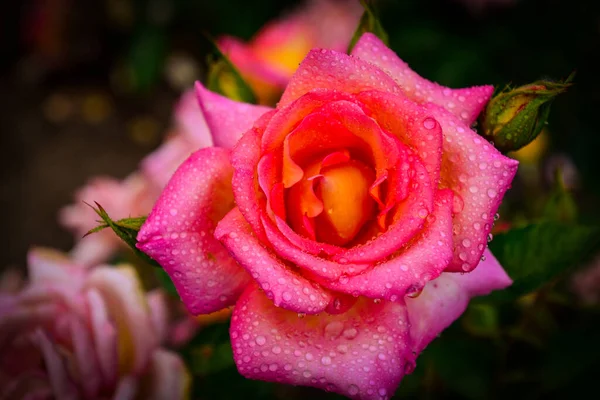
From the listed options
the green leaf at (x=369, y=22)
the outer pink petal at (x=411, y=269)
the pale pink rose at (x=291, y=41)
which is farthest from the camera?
the pale pink rose at (x=291, y=41)

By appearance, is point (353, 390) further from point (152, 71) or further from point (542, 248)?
point (152, 71)

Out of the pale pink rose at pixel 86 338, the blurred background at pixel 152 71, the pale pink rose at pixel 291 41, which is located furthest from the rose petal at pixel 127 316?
the blurred background at pixel 152 71

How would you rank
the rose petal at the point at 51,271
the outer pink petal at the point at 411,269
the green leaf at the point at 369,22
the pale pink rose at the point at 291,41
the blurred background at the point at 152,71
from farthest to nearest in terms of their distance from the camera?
the blurred background at the point at 152,71 < the pale pink rose at the point at 291,41 < the rose petal at the point at 51,271 < the green leaf at the point at 369,22 < the outer pink petal at the point at 411,269

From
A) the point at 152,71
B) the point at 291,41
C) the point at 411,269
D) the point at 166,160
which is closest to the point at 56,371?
the point at 166,160

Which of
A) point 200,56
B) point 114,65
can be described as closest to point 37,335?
point 200,56

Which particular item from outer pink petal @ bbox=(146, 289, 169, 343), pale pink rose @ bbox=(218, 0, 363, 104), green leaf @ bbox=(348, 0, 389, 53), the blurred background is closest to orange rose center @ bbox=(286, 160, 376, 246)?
green leaf @ bbox=(348, 0, 389, 53)

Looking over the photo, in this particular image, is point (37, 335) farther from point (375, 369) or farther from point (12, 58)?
point (12, 58)

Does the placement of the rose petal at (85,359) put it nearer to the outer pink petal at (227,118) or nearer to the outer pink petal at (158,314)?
the outer pink petal at (158,314)

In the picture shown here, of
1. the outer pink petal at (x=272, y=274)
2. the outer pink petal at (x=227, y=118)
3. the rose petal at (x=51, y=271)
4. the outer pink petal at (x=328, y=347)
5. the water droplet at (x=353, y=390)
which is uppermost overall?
the outer pink petal at (x=227, y=118)
